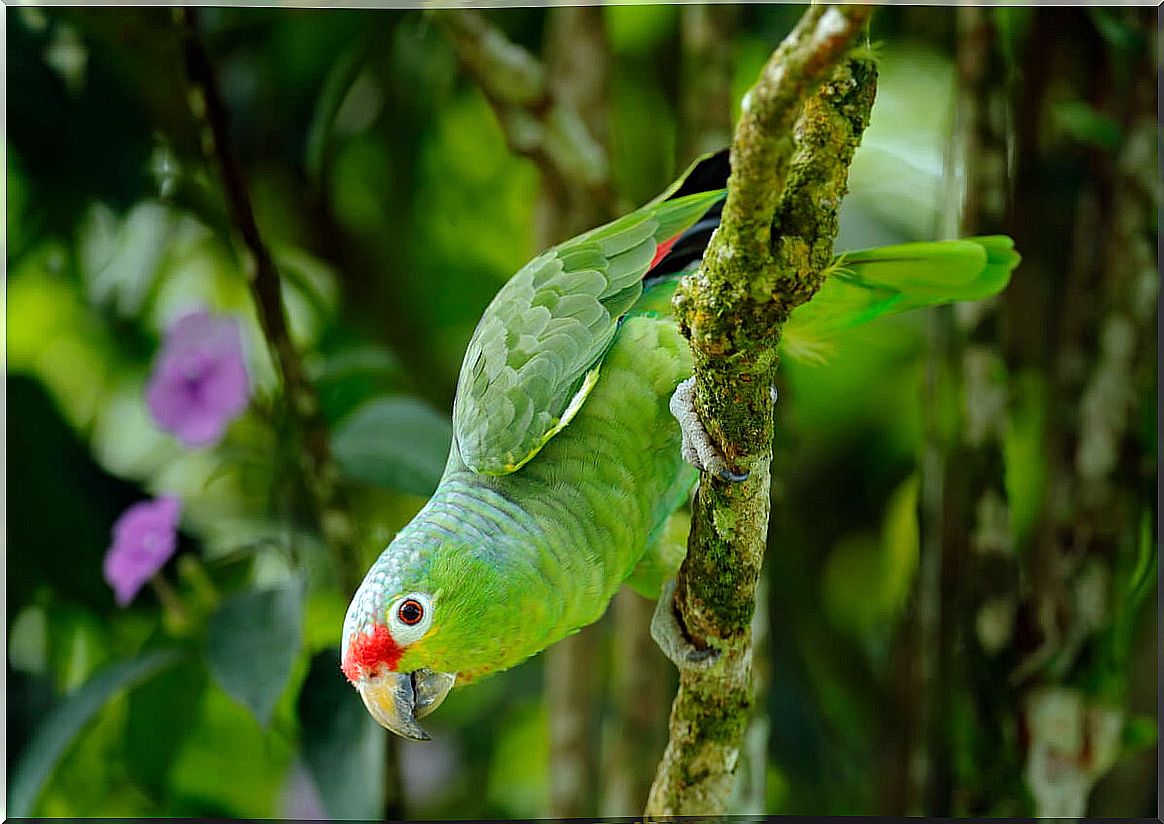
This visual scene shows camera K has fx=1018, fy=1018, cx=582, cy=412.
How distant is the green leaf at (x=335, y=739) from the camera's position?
145 centimetres

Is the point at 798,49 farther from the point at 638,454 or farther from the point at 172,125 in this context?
the point at 172,125

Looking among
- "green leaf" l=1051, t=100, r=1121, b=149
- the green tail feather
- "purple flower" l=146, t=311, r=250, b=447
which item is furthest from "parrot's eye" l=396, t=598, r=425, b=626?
"green leaf" l=1051, t=100, r=1121, b=149

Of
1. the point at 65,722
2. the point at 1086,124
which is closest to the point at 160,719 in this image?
the point at 65,722

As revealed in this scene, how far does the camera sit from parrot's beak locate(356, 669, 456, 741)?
3.21ft

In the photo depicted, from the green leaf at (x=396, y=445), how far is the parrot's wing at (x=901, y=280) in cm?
53

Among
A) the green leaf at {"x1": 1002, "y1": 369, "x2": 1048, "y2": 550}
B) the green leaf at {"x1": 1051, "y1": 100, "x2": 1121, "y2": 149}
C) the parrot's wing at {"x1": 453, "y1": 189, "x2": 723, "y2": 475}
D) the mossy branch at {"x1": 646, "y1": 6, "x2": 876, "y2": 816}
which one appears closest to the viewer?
the mossy branch at {"x1": 646, "y1": 6, "x2": 876, "y2": 816}

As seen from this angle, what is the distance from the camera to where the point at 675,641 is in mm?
1104

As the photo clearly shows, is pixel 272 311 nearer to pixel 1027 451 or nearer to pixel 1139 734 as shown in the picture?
pixel 1027 451

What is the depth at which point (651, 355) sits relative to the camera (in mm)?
1093

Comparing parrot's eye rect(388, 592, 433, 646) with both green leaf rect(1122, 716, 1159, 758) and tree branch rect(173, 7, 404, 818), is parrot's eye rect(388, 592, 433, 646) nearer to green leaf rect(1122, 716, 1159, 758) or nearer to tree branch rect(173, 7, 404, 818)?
tree branch rect(173, 7, 404, 818)

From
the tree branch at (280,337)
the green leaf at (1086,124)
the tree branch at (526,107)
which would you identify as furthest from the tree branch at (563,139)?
the green leaf at (1086,124)

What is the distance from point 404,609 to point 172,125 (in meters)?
1.10

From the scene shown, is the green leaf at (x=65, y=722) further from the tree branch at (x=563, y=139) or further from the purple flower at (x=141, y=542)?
the tree branch at (x=563, y=139)

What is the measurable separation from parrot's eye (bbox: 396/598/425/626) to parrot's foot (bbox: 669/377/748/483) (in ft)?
0.96
